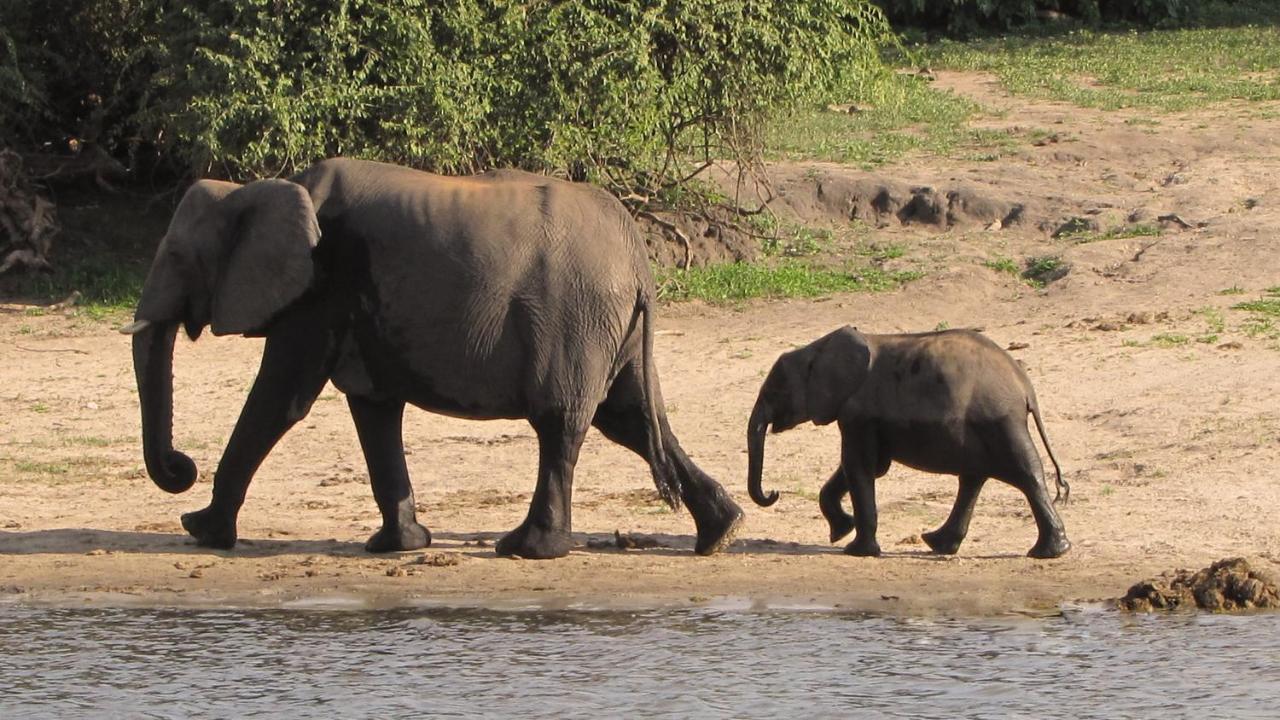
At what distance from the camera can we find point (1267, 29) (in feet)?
81.7

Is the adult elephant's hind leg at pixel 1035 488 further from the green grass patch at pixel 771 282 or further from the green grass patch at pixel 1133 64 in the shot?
the green grass patch at pixel 1133 64

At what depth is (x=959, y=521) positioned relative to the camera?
29.6ft

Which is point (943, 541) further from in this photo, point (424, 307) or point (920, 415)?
point (424, 307)

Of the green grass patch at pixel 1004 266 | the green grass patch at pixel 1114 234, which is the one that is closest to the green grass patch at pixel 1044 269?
the green grass patch at pixel 1004 266

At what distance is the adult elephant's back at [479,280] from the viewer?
870 centimetres

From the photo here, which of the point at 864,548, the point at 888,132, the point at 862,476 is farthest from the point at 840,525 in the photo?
the point at 888,132

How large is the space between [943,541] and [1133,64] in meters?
14.1

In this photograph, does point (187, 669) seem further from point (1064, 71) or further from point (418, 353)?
point (1064, 71)

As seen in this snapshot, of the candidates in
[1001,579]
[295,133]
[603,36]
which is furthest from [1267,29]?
[1001,579]

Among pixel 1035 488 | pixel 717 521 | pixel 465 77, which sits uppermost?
pixel 465 77

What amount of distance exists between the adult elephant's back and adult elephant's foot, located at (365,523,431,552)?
2.33 feet

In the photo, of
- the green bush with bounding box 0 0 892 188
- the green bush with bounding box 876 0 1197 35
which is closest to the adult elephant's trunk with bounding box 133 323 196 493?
the green bush with bounding box 0 0 892 188

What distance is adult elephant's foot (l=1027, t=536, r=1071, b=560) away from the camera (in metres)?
8.86

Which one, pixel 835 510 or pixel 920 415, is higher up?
pixel 920 415
